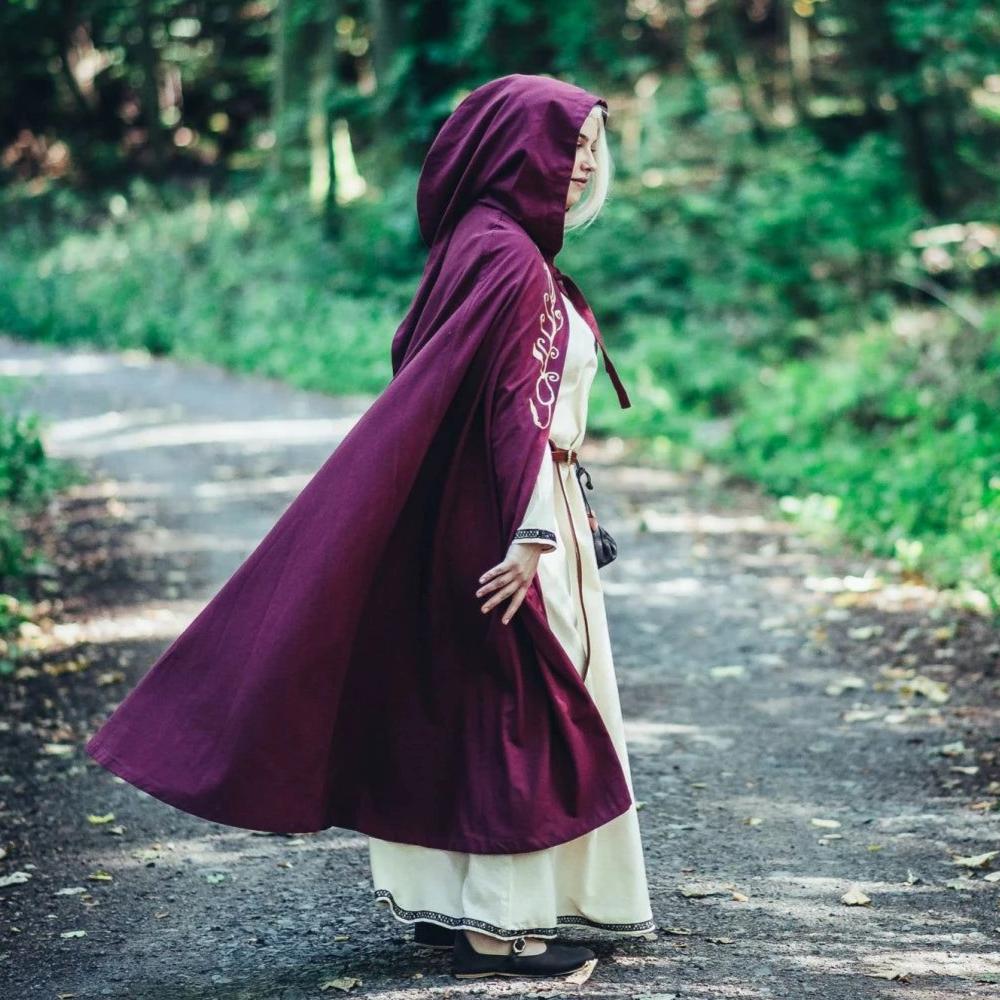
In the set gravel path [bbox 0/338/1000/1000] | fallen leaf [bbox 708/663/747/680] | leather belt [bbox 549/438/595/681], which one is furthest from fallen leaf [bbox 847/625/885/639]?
leather belt [bbox 549/438/595/681]

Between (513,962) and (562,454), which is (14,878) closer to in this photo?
(513,962)

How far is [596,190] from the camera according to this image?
3461 millimetres

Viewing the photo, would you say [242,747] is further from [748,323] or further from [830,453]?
[748,323]

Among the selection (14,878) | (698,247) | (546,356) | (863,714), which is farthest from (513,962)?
(698,247)

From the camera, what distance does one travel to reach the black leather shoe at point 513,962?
3.35m

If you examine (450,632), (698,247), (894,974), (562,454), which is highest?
(562,454)

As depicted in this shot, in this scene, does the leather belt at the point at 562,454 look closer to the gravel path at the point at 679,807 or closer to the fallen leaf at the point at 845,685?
the gravel path at the point at 679,807

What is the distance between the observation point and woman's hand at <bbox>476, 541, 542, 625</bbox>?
3160 mm

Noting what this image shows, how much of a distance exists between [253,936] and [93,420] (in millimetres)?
9794

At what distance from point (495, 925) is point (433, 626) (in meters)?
0.74

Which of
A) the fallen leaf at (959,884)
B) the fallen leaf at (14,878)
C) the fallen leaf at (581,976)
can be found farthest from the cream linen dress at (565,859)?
the fallen leaf at (14,878)

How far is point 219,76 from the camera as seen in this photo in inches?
1172

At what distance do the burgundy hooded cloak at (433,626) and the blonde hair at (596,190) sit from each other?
0.14 meters

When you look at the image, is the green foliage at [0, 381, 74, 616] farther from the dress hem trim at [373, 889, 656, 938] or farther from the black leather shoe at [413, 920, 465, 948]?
the dress hem trim at [373, 889, 656, 938]
